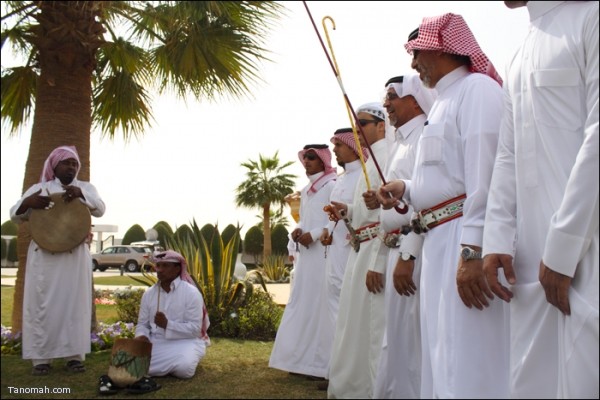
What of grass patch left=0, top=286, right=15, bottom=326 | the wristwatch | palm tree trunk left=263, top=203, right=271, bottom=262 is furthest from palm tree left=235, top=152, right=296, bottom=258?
the wristwatch

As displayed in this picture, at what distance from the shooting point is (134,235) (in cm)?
4578

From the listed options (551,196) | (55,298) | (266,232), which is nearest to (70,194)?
(55,298)

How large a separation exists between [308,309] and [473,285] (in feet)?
11.9

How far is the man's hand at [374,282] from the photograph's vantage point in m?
4.00

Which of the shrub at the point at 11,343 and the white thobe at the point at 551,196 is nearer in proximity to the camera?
the white thobe at the point at 551,196

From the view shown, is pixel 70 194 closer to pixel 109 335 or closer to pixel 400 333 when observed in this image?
pixel 109 335

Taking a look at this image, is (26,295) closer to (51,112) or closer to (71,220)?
(71,220)

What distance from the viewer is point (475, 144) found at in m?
2.70

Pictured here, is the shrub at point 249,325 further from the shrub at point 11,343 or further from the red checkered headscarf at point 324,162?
the red checkered headscarf at point 324,162

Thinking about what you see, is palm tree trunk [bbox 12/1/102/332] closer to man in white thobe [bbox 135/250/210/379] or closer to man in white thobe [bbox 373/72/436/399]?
man in white thobe [bbox 135/250/210/379]

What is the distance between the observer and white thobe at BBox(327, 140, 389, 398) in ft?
13.6

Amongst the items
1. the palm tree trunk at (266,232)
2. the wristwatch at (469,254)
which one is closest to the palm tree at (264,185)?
the palm tree trunk at (266,232)

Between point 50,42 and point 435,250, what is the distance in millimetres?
6394

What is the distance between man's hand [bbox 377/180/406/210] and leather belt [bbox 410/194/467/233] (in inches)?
8.8
